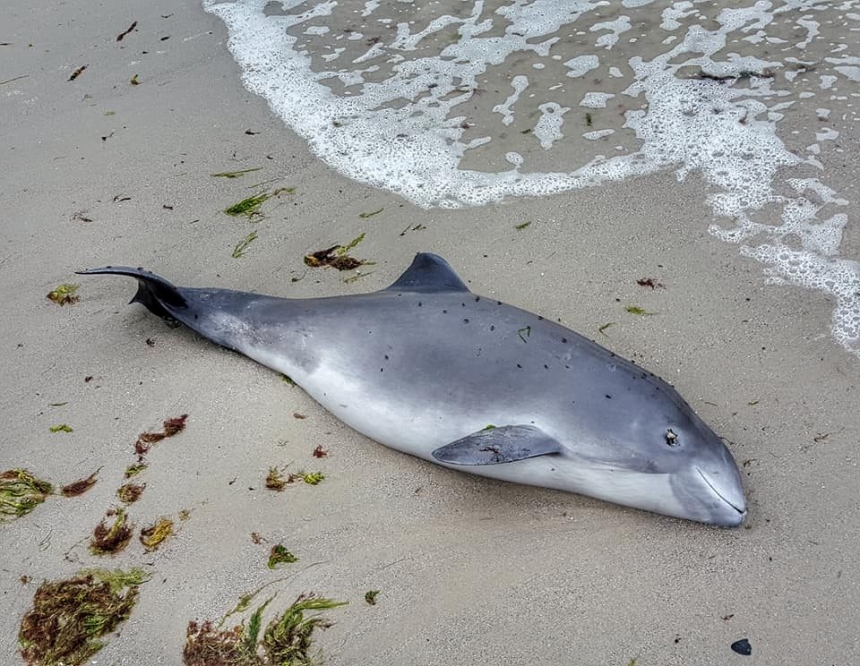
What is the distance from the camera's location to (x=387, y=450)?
11.7 ft

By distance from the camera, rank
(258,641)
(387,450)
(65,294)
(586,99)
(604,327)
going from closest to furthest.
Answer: (258,641) < (387,450) < (604,327) < (65,294) < (586,99)

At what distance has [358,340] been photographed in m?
3.71

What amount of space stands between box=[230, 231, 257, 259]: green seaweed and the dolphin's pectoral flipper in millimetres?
2105

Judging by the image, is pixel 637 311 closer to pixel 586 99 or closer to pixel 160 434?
pixel 586 99

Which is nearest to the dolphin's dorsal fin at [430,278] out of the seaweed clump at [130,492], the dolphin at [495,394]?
the dolphin at [495,394]

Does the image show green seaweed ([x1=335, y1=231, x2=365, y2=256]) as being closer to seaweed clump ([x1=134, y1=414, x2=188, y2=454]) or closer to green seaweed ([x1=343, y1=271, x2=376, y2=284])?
Answer: green seaweed ([x1=343, y1=271, x2=376, y2=284])

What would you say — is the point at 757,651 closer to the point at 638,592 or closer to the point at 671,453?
the point at 638,592

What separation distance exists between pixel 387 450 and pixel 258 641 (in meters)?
1.02

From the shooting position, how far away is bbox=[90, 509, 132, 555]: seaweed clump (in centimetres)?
315

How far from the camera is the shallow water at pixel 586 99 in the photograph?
4863 mm

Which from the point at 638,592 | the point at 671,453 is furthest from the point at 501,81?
the point at 638,592

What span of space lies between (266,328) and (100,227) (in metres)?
1.70

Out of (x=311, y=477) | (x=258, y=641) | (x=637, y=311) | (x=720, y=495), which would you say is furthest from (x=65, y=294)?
(x=720, y=495)

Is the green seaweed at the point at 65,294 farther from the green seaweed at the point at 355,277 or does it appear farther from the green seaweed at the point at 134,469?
the green seaweed at the point at 355,277
